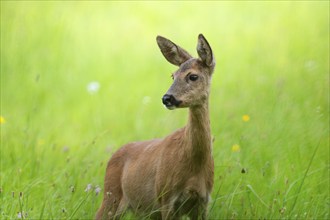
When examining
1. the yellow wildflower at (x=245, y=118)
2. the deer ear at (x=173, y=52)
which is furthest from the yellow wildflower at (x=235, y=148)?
the deer ear at (x=173, y=52)

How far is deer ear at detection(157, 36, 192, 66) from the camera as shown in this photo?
5.40 metres

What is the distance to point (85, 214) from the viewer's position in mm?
5809

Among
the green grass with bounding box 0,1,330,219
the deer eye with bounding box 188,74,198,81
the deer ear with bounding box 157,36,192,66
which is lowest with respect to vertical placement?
the green grass with bounding box 0,1,330,219

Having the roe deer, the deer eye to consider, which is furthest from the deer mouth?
the deer eye

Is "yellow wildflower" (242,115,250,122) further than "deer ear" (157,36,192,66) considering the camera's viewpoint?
Yes

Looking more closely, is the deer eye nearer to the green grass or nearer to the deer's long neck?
the deer's long neck

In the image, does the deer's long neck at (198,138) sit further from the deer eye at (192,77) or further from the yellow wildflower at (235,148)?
the yellow wildflower at (235,148)

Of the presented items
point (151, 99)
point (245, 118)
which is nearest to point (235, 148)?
point (245, 118)

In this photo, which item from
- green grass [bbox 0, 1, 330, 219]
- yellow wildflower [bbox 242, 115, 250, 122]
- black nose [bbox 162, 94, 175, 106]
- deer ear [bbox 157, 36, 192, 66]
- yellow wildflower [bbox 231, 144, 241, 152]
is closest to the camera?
black nose [bbox 162, 94, 175, 106]

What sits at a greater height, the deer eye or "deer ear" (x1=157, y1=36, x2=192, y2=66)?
"deer ear" (x1=157, y1=36, x2=192, y2=66)

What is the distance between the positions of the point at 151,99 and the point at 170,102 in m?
4.45

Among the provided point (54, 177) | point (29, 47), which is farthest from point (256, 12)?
point (54, 177)

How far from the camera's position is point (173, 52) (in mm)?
5422

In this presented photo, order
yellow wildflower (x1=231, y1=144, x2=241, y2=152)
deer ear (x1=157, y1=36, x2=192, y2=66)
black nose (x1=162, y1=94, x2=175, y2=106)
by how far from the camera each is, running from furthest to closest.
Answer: yellow wildflower (x1=231, y1=144, x2=241, y2=152) → deer ear (x1=157, y1=36, x2=192, y2=66) → black nose (x1=162, y1=94, x2=175, y2=106)
